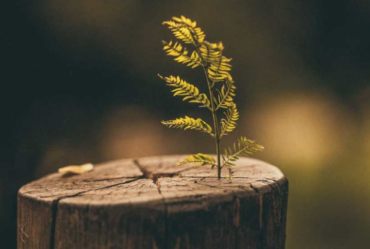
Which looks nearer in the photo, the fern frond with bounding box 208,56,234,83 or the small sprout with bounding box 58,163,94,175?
the fern frond with bounding box 208,56,234,83

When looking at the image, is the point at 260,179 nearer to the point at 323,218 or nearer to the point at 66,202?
the point at 66,202

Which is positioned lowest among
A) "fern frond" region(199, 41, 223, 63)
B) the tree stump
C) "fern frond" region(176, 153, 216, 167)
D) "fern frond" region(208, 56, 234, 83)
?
the tree stump

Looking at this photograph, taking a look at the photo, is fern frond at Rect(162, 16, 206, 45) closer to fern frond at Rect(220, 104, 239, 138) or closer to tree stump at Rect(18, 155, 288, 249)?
fern frond at Rect(220, 104, 239, 138)

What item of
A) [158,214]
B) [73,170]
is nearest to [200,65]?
[158,214]

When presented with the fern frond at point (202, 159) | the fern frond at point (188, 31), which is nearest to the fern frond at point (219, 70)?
the fern frond at point (188, 31)

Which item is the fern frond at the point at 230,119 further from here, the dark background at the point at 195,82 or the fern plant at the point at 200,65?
the dark background at the point at 195,82

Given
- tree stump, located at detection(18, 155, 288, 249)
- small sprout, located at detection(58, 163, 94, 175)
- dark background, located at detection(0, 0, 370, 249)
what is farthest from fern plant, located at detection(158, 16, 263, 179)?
dark background, located at detection(0, 0, 370, 249)

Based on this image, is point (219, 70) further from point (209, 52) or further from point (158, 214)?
point (158, 214)
